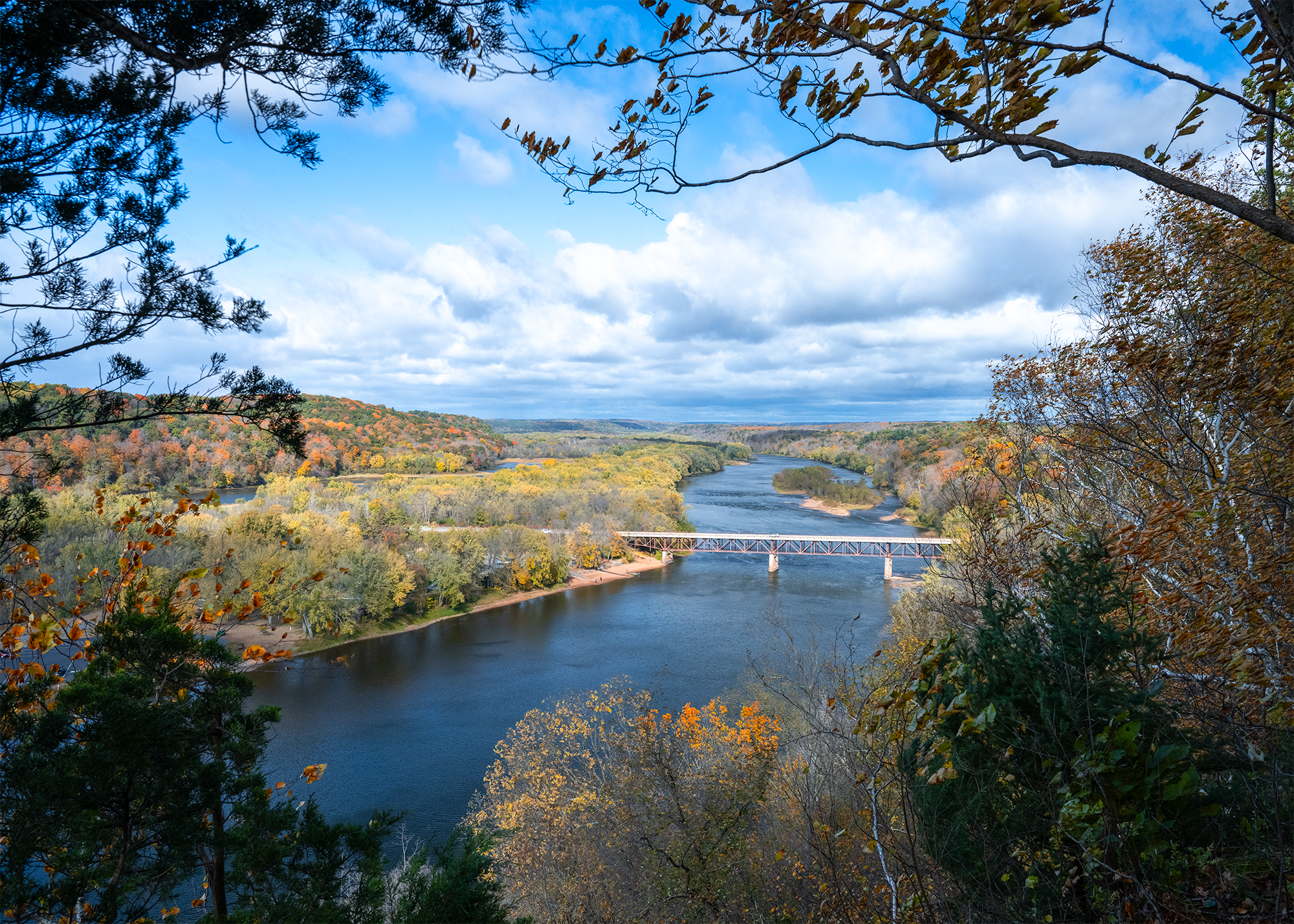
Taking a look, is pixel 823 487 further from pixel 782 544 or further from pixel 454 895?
pixel 454 895

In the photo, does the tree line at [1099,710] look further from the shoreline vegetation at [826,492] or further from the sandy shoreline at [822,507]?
the shoreline vegetation at [826,492]

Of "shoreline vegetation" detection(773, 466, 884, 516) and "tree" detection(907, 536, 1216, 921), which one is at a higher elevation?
"tree" detection(907, 536, 1216, 921)

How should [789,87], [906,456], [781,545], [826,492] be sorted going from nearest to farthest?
[789,87] < [781,545] < [826,492] < [906,456]

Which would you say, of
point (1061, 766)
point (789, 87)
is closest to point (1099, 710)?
point (1061, 766)

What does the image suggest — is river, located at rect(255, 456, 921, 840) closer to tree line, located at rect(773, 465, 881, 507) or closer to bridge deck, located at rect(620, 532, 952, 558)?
bridge deck, located at rect(620, 532, 952, 558)

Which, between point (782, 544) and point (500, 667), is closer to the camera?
point (500, 667)

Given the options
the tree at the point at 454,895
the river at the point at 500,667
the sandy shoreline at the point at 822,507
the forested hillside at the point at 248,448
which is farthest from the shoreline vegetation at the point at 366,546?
the sandy shoreline at the point at 822,507

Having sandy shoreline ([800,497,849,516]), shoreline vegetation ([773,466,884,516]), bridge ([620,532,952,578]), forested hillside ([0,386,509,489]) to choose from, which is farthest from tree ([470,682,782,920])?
shoreline vegetation ([773,466,884,516])

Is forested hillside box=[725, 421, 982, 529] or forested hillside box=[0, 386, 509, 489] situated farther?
forested hillside box=[725, 421, 982, 529]

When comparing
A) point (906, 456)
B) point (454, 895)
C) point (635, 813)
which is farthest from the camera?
point (906, 456)
